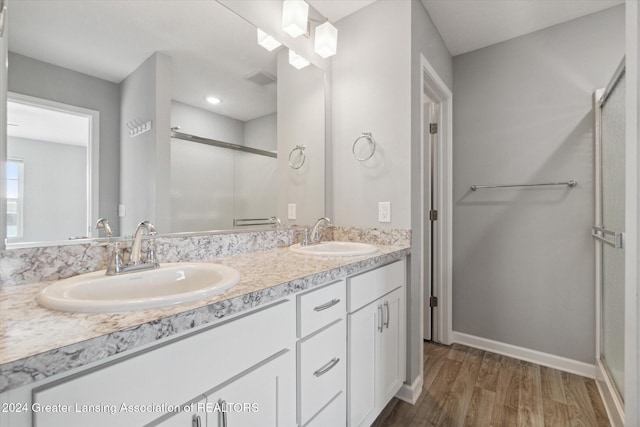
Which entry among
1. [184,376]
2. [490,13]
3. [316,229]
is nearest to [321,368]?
[184,376]

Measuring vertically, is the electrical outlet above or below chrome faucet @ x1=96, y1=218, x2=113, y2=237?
above

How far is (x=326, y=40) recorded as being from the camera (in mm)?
1829

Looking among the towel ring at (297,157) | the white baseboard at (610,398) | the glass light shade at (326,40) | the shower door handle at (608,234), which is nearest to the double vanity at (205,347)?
the towel ring at (297,157)

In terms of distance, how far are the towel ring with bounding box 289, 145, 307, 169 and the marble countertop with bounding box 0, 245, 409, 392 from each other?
3.36ft

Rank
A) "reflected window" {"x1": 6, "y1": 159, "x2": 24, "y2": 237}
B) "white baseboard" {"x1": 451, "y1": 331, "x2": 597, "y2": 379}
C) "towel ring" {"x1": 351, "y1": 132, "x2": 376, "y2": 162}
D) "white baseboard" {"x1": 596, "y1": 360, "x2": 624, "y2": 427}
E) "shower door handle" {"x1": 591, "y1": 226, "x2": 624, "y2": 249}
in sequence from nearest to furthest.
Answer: "reflected window" {"x1": 6, "y1": 159, "x2": 24, "y2": 237} < "shower door handle" {"x1": 591, "y1": 226, "x2": 624, "y2": 249} < "white baseboard" {"x1": 596, "y1": 360, "x2": 624, "y2": 427} < "towel ring" {"x1": 351, "y1": 132, "x2": 376, "y2": 162} < "white baseboard" {"x1": 451, "y1": 331, "x2": 597, "y2": 379}

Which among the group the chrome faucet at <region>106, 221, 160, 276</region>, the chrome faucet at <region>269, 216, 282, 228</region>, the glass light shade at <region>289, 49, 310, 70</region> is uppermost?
the glass light shade at <region>289, 49, 310, 70</region>

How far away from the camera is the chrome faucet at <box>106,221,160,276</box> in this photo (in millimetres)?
929

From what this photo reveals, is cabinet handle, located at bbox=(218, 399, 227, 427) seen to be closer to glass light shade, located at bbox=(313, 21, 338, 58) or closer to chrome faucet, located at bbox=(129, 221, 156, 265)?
chrome faucet, located at bbox=(129, 221, 156, 265)

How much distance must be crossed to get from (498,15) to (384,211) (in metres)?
1.61

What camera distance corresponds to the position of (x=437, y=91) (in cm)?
228

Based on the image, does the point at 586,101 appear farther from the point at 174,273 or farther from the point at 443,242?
the point at 174,273

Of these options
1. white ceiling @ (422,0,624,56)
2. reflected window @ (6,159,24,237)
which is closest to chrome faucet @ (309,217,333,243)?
reflected window @ (6,159,24,237)

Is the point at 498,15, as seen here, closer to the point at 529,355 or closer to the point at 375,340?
the point at 375,340

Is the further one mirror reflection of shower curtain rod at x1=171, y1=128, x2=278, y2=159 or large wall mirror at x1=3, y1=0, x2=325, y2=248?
mirror reflection of shower curtain rod at x1=171, y1=128, x2=278, y2=159
